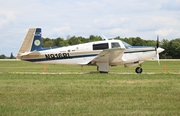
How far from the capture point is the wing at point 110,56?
2198 cm

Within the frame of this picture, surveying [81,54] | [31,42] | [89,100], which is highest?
[31,42]

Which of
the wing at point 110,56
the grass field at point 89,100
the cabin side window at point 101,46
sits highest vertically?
the cabin side window at point 101,46

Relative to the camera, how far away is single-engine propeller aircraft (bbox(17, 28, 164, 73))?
23047 millimetres

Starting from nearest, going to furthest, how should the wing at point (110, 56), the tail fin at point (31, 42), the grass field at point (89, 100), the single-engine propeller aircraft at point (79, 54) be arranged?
the grass field at point (89, 100), the wing at point (110, 56), the single-engine propeller aircraft at point (79, 54), the tail fin at point (31, 42)

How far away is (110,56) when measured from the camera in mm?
22578


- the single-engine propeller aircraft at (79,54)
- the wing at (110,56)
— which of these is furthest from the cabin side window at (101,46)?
the wing at (110,56)

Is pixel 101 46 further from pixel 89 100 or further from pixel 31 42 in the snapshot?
pixel 89 100

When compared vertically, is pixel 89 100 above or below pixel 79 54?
below

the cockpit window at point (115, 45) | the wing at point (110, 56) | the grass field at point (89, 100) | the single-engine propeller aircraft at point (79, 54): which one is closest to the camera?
the grass field at point (89, 100)

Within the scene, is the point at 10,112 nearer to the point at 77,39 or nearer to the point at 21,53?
the point at 21,53

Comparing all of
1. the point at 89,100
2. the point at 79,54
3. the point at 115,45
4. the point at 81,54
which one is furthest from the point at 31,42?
the point at 89,100

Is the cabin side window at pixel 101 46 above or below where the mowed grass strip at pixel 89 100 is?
above

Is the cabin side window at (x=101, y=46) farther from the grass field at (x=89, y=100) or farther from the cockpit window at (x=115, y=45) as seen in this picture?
the grass field at (x=89, y=100)

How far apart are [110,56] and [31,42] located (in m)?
5.42
